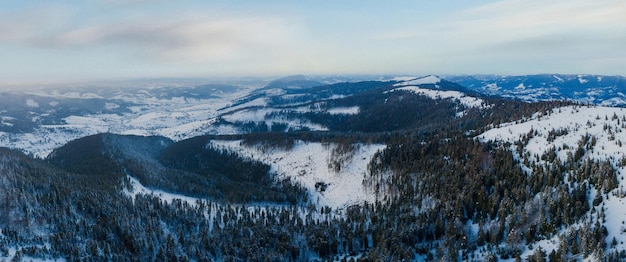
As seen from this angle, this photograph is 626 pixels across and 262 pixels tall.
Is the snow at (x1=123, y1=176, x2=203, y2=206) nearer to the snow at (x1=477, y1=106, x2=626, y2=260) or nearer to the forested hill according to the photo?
the forested hill

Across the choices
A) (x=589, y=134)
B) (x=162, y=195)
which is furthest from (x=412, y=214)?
(x=162, y=195)

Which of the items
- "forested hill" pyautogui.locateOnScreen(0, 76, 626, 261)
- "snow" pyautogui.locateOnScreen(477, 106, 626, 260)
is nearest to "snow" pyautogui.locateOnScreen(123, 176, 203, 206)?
"forested hill" pyautogui.locateOnScreen(0, 76, 626, 261)

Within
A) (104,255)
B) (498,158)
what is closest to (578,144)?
(498,158)

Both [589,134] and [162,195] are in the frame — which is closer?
[589,134]

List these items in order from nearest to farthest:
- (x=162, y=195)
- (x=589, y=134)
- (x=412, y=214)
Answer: (x=589, y=134)
(x=412, y=214)
(x=162, y=195)

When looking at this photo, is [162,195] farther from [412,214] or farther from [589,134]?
[589,134]

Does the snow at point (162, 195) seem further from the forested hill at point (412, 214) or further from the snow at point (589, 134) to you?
the snow at point (589, 134)

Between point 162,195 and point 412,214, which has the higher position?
point 412,214

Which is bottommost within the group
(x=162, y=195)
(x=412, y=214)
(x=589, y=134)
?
(x=162, y=195)

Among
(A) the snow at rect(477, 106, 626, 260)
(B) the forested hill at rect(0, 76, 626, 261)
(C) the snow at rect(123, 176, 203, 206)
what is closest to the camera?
(A) the snow at rect(477, 106, 626, 260)

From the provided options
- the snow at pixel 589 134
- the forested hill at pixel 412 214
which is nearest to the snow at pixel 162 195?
the forested hill at pixel 412 214

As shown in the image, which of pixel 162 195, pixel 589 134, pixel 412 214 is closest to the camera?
pixel 589 134
